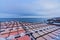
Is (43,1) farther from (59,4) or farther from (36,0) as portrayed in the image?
(59,4)

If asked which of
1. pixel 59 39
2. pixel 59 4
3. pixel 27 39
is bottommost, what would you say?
pixel 59 39

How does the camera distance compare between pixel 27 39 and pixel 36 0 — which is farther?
pixel 36 0

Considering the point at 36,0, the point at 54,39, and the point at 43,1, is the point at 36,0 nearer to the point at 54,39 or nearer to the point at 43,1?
the point at 43,1

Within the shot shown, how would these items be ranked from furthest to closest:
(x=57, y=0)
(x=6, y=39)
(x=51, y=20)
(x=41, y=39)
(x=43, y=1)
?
1. (x=51, y=20)
2. (x=57, y=0)
3. (x=43, y=1)
4. (x=41, y=39)
5. (x=6, y=39)

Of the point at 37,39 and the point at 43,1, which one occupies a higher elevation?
the point at 43,1

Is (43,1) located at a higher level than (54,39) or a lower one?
higher

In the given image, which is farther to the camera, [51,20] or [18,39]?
[51,20]

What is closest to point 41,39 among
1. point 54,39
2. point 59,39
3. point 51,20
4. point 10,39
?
point 54,39

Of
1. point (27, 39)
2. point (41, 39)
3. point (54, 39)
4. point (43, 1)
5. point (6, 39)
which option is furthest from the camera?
point (43, 1)

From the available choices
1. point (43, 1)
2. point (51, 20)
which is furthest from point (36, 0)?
point (51, 20)
